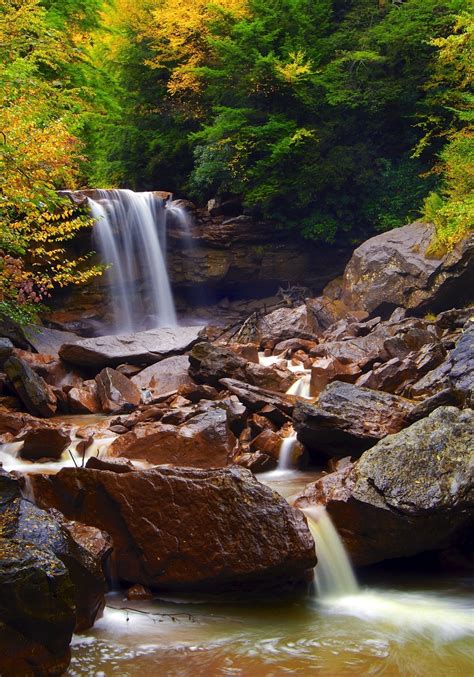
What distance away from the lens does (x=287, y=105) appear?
18.4 m

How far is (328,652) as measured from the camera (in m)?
3.93

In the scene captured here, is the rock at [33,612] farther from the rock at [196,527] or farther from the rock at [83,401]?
the rock at [83,401]

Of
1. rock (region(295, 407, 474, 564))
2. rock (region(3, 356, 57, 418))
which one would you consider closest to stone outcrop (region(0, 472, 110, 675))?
rock (region(295, 407, 474, 564))

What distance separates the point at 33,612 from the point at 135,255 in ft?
49.6

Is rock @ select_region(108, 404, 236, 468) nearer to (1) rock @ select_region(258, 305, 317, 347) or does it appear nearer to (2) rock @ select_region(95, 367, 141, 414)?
(2) rock @ select_region(95, 367, 141, 414)

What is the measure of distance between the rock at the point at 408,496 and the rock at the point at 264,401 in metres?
2.82

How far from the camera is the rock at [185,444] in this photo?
6.95 m

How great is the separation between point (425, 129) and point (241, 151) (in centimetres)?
560

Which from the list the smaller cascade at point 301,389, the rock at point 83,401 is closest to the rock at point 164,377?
the rock at point 83,401

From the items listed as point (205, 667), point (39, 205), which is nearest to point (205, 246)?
point (39, 205)

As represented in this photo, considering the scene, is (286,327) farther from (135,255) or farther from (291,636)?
(291,636)

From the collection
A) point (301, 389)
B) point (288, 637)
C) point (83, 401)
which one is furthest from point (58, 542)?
point (301, 389)

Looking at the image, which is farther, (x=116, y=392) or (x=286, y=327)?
(x=286, y=327)

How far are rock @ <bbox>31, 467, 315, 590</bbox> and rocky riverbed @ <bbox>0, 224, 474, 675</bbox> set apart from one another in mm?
11
